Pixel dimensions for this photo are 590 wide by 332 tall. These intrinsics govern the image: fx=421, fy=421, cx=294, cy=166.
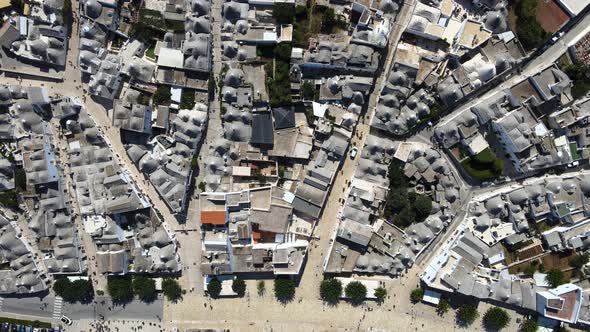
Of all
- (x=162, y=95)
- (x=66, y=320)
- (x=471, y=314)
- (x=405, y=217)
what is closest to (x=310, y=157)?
(x=405, y=217)

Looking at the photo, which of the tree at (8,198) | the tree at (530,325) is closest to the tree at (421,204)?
the tree at (530,325)

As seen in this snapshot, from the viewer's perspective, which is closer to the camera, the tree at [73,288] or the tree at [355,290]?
the tree at [355,290]

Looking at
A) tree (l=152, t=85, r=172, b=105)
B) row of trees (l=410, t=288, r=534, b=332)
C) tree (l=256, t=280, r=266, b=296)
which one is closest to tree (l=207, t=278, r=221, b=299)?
tree (l=256, t=280, r=266, b=296)

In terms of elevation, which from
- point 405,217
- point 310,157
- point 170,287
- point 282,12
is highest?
point 282,12

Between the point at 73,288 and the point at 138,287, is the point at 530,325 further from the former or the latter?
the point at 73,288

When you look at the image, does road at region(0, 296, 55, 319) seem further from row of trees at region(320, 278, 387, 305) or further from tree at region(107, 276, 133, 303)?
row of trees at region(320, 278, 387, 305)

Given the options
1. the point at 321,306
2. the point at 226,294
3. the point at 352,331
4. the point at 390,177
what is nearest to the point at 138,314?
the point at 226,294

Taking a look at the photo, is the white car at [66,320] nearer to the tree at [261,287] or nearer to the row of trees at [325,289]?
the row of trees at [325,289]
